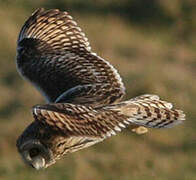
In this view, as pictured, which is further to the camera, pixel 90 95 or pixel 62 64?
pixel 62 64

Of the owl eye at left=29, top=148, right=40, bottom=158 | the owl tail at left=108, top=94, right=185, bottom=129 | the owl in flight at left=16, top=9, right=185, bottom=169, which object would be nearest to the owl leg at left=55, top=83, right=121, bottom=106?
the owl in flight at left=16, top=9, right=185, bottom=169

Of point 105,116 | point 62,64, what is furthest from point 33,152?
point 62,64

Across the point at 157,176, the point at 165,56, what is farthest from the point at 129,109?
the point at 165,56

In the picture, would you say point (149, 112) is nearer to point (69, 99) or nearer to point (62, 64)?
point (69, 99)

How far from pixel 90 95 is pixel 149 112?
0.65 m

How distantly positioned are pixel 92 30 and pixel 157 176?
8307 millimetres

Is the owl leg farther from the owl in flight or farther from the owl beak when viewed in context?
the owl beak

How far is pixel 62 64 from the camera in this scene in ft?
27.6

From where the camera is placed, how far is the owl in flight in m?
6.49

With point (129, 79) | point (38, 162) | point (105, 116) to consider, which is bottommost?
point (129, 79)

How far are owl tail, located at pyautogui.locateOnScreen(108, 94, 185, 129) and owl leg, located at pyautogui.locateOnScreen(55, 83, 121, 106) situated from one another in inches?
11.1

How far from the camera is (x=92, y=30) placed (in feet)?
64.0

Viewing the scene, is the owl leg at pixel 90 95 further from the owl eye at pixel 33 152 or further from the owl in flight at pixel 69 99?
the owl eye at pixel 33 152

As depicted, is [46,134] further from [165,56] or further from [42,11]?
[165,56]
